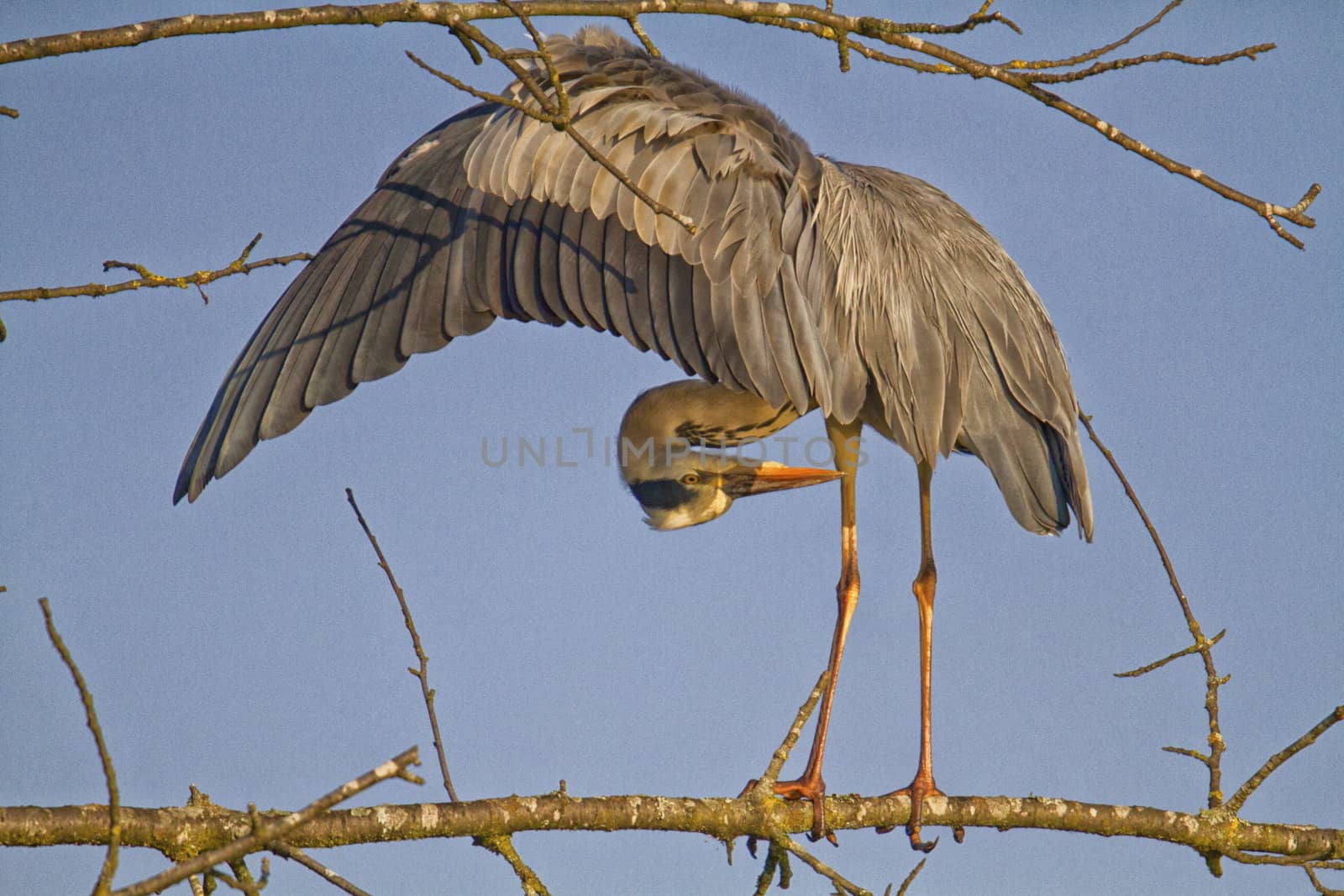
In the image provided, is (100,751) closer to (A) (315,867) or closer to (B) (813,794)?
(A) (315,867)

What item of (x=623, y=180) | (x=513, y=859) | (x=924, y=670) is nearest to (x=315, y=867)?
(x=513, y=859)

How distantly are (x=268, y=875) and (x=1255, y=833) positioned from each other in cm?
269

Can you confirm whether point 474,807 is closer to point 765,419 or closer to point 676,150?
point 676,150

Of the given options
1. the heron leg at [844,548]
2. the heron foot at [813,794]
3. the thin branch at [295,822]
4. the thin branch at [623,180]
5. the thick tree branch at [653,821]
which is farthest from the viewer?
the heron leg at [844,548]

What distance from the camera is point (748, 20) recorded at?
299 centimetres

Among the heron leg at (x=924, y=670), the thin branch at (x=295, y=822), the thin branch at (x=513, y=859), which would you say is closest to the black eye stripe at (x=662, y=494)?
the heron leg at (x=924, y=670)

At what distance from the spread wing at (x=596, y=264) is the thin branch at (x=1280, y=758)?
147 cm

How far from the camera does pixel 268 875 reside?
2.42 m

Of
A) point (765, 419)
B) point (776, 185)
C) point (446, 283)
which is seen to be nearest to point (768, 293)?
point (776, 185)

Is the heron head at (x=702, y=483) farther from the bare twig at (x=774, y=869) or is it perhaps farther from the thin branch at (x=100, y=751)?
the thin branch at (x=100, y=751)

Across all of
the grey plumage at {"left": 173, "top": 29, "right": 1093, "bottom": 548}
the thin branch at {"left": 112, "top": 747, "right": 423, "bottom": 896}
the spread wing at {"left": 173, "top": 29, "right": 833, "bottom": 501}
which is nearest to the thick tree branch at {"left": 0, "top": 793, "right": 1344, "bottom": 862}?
the thin branch at {"left": 112, "top": 747, "right": 423, "bottom": 896}

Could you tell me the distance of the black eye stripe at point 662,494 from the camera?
4898 millimetres

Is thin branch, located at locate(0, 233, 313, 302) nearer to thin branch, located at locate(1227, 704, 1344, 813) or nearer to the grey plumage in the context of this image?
the grey plumage

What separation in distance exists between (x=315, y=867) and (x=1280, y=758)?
251cm
